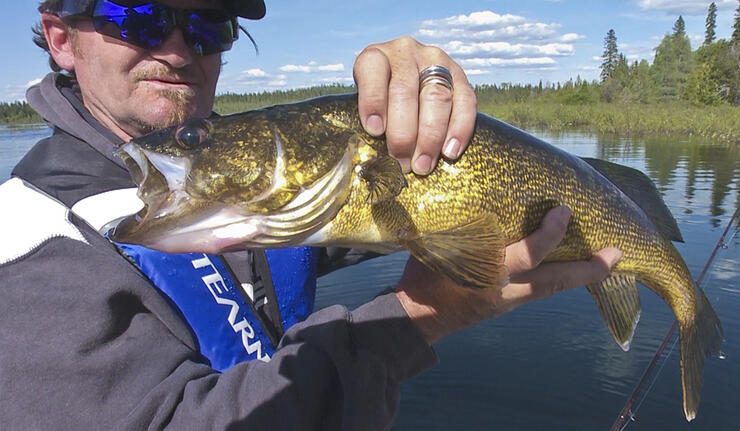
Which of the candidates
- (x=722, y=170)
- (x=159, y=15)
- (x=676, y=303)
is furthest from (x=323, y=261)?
(x=722, y=170)

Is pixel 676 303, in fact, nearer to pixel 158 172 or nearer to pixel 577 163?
pixel 577 163

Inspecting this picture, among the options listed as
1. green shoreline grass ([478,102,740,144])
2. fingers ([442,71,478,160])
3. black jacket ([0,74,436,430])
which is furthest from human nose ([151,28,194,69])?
green shoreline grass ([478,102,740,144])

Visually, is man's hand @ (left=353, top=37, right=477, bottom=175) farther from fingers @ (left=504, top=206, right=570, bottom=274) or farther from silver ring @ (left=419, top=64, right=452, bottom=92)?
fingers @ (left=504, top=206, right=570, bottom=274)

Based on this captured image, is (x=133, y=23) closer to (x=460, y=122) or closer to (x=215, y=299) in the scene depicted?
(x=215, y=299)

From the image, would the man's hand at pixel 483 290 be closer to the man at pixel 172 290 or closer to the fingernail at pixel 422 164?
the man at pixel 172 290

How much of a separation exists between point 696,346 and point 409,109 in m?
2.56

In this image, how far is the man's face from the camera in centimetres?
266

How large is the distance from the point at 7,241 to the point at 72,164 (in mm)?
550

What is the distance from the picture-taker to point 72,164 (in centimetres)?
215

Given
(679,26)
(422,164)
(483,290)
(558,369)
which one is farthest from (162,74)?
(679,26)

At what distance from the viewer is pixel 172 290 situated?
2.12 metres

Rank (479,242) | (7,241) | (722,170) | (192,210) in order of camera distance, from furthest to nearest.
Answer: (722,170) → (479,242) → (192,210) → (7,241)

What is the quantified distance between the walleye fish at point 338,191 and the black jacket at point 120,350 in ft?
0.87

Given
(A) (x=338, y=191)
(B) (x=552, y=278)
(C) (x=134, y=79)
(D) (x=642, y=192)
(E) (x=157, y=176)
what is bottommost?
(B) (x=552, y=278)
